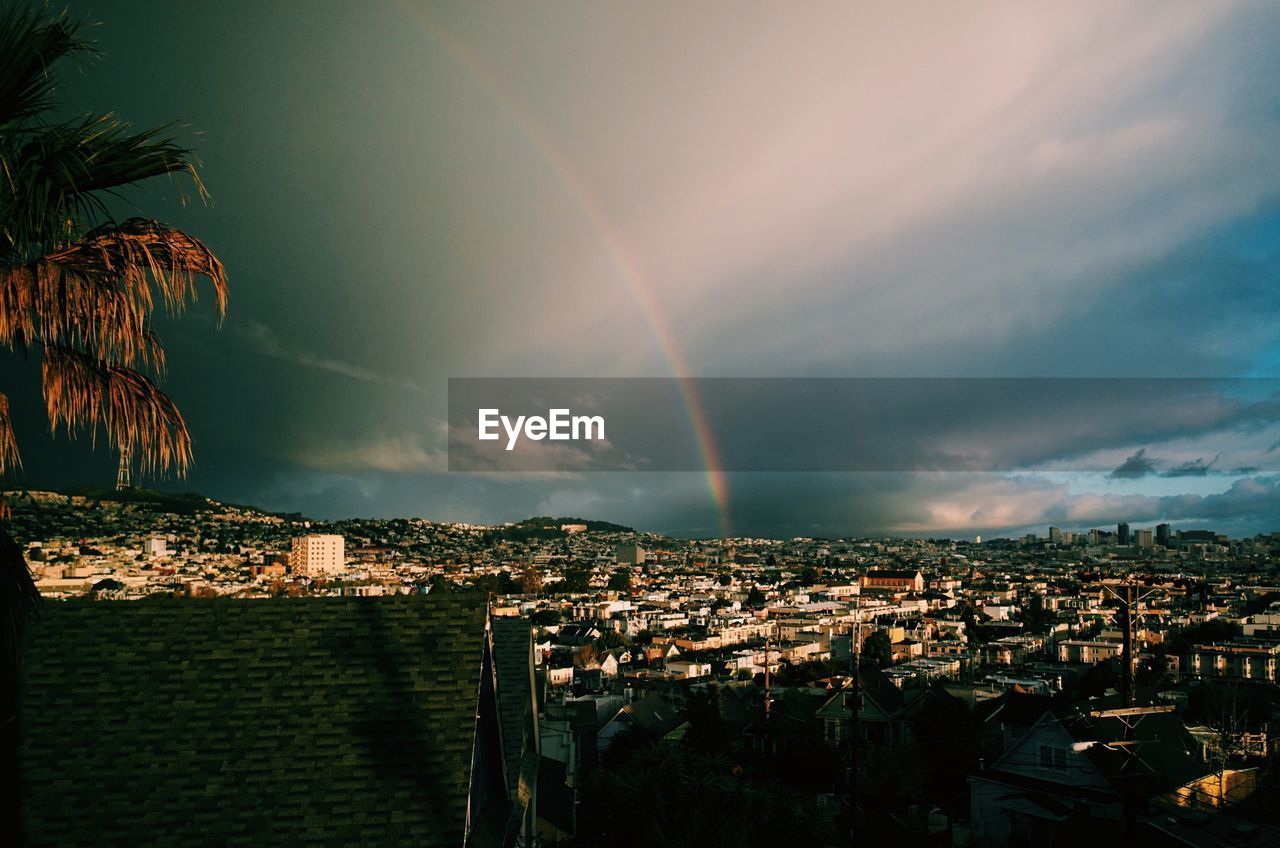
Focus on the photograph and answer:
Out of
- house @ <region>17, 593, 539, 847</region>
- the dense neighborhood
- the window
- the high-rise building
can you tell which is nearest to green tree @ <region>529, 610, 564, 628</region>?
the dense neighborhood

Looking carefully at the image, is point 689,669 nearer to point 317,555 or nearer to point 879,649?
point 879,649

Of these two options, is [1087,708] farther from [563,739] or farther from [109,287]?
[109,287]

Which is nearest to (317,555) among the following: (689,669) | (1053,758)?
(689,669)

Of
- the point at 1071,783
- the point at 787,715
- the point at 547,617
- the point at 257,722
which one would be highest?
the point at 257,722

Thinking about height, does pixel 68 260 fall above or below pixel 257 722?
above

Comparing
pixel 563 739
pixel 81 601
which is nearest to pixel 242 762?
pixel 81 601

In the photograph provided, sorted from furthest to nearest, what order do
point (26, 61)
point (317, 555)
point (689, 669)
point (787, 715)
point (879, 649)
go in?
1. point (317, 555)
2. point (879, 649)
3. point (689, 669)
4. point (787, 715)
5. point (26, 61)
